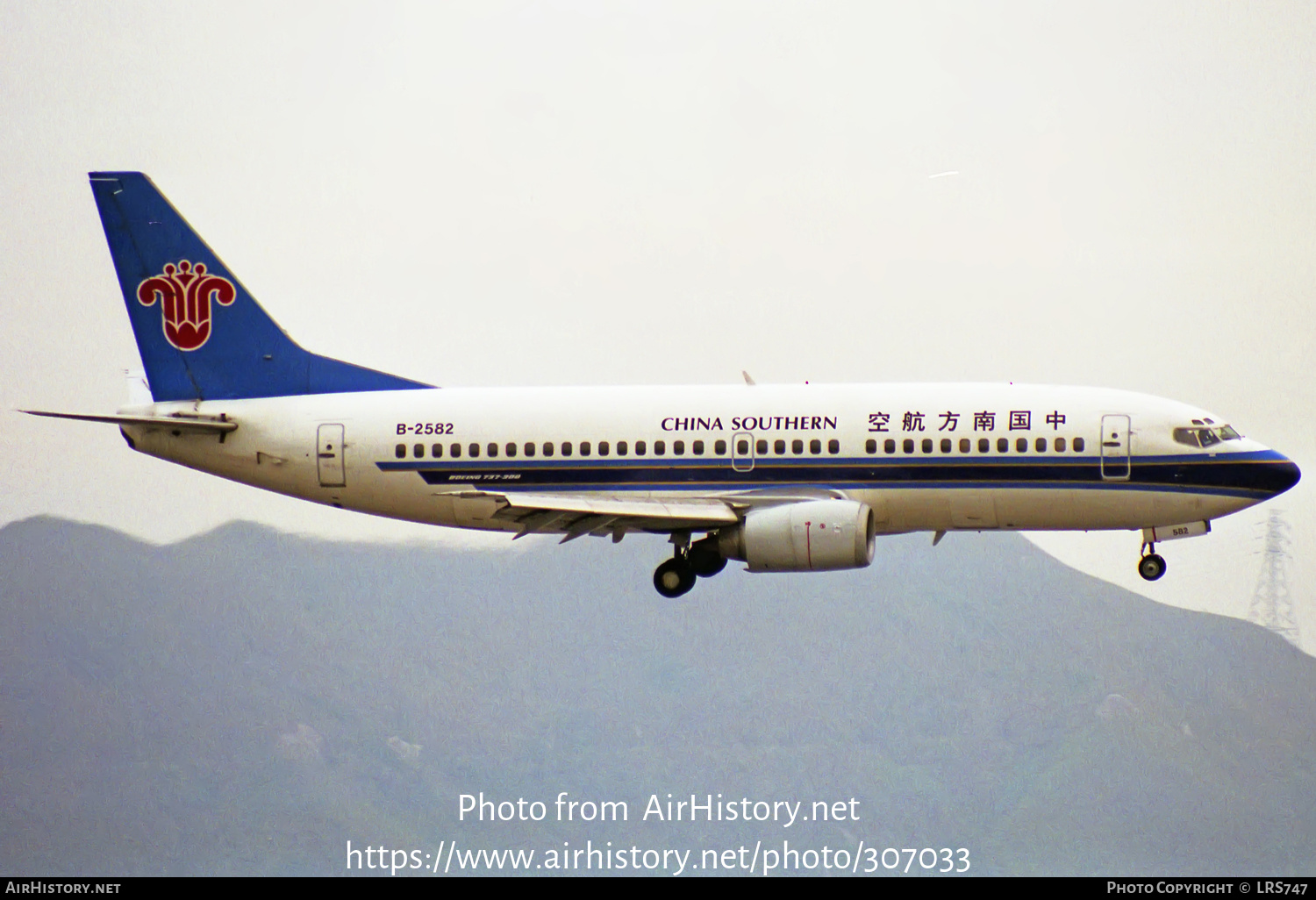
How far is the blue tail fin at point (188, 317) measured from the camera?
49219mm

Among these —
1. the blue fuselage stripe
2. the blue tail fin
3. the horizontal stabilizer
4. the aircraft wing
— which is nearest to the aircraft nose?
the blue fuselage stripe

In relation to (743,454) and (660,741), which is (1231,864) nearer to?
(660,741)

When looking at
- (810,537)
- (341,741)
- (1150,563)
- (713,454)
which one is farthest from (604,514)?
(341,741)

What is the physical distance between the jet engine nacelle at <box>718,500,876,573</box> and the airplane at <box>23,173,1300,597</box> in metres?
0.05

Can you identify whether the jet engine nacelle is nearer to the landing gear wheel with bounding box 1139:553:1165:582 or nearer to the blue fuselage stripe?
the blue fuselage stripe

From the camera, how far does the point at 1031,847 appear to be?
627 ft

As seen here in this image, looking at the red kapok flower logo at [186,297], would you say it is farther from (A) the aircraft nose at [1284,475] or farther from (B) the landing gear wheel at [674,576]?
(A) the aircraft nose at [1284,475]

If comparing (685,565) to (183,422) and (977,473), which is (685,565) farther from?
(183,422)

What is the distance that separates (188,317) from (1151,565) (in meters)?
29.4

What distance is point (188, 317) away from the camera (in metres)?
49.8

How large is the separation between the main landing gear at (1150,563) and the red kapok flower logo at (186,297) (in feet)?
92.4

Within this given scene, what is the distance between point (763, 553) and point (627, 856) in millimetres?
121411

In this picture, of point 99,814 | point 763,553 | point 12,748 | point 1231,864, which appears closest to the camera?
point 763,553
